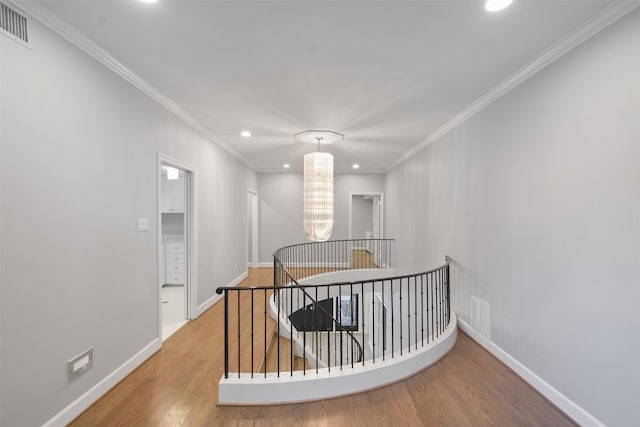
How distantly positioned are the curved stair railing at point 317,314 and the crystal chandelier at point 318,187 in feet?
2.95

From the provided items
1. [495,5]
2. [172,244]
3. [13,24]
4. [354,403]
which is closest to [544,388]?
[354,403]

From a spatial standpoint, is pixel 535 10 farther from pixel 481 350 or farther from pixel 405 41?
pixel 481 350

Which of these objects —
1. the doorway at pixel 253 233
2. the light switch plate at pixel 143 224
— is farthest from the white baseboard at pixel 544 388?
the doorway at pixel 253 233

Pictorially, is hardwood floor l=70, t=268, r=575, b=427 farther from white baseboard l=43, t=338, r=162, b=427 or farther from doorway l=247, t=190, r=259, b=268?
doorway l=247, t=190, r=259, b=268

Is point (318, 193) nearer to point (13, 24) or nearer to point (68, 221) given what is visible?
point (68, 221)

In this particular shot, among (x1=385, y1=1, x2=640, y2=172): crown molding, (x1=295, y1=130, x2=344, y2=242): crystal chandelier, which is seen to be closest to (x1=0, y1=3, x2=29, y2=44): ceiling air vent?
(x1=295, y1=130, x2=344, y2=242): crystal chandelier

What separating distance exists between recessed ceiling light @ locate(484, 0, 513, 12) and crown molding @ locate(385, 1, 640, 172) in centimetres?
68

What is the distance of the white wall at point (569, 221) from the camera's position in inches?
70.2

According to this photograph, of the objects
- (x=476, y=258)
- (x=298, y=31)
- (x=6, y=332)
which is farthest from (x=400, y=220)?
(x=6, y=332)

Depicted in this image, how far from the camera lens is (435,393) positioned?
2438 millimetres

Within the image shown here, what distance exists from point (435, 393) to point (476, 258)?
165cm

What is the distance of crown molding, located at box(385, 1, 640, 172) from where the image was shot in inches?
71.1

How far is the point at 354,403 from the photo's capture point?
231 cm

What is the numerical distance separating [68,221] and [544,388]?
3.91 meters
